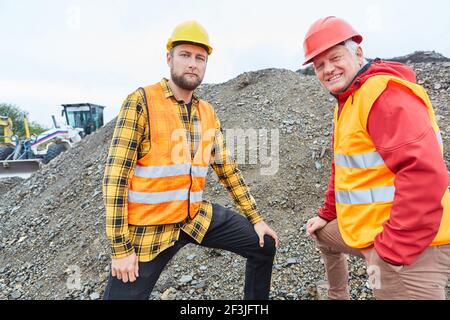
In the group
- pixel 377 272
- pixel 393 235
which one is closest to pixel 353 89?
pixel 393 235

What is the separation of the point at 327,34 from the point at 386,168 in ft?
2.93

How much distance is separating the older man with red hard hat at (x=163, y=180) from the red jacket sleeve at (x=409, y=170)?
3.91 feet

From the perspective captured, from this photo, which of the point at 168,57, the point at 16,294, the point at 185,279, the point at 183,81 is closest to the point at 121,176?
the point at 183,81

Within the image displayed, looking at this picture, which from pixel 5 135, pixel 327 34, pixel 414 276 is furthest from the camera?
pixel 5 135

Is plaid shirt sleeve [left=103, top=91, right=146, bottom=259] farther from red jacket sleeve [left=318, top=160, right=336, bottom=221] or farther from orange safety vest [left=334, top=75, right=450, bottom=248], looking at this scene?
red jacket sleeve [left=318, top=160, right=336, bottom=221]

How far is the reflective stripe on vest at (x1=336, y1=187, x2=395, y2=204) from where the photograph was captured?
1.92 m

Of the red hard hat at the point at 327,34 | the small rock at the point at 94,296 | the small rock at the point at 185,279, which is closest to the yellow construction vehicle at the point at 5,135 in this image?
the small rock at the point at 94,296

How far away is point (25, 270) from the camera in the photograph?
482 cm

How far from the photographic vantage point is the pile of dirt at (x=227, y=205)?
3760 mm

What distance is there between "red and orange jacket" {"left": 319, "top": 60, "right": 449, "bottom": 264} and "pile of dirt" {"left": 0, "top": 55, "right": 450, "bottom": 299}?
70.1 inches

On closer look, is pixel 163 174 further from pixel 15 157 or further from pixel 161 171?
pixel 15 157

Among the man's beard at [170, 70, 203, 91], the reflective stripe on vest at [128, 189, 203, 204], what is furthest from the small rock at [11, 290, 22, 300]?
the man's beard at [170, 70, 203, 91]

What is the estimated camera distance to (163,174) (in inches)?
93.7
